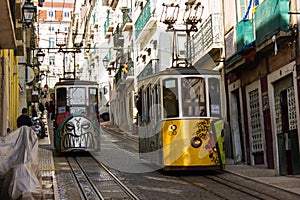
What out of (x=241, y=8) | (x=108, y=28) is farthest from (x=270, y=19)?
(x=108, y=28)

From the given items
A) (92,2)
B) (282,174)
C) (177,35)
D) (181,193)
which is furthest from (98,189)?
(92,2)

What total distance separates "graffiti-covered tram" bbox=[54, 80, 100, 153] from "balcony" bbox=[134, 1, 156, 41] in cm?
1205

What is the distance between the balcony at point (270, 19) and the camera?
1436cm

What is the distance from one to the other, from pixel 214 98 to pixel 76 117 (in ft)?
21.9

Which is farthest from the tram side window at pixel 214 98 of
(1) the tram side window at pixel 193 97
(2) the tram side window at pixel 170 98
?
(2) the tram side window at pixel 170 98

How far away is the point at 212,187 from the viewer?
1242cm

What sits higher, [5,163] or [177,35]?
[177,35]

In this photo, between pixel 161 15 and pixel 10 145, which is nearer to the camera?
pixel 10 145

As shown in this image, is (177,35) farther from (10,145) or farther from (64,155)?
(10,145)

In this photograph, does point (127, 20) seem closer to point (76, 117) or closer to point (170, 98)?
point (76, 117)

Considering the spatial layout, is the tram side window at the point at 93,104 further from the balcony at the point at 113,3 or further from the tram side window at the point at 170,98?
the balcony at the point at 113,3

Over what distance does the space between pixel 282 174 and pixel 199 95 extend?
2.82 meters

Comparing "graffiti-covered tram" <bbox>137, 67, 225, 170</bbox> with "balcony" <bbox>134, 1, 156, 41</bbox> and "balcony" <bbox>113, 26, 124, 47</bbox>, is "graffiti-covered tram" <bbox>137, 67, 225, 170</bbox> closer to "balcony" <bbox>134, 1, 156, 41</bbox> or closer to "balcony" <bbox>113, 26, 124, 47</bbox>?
"balcony" <bbox>134, 1, 156, 41</bbox>

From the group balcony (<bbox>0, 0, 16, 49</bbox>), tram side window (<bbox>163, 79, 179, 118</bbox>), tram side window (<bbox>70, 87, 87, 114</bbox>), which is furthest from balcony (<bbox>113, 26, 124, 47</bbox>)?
tram side window (<bbox>163, 79, 179, 118</bbox>)
